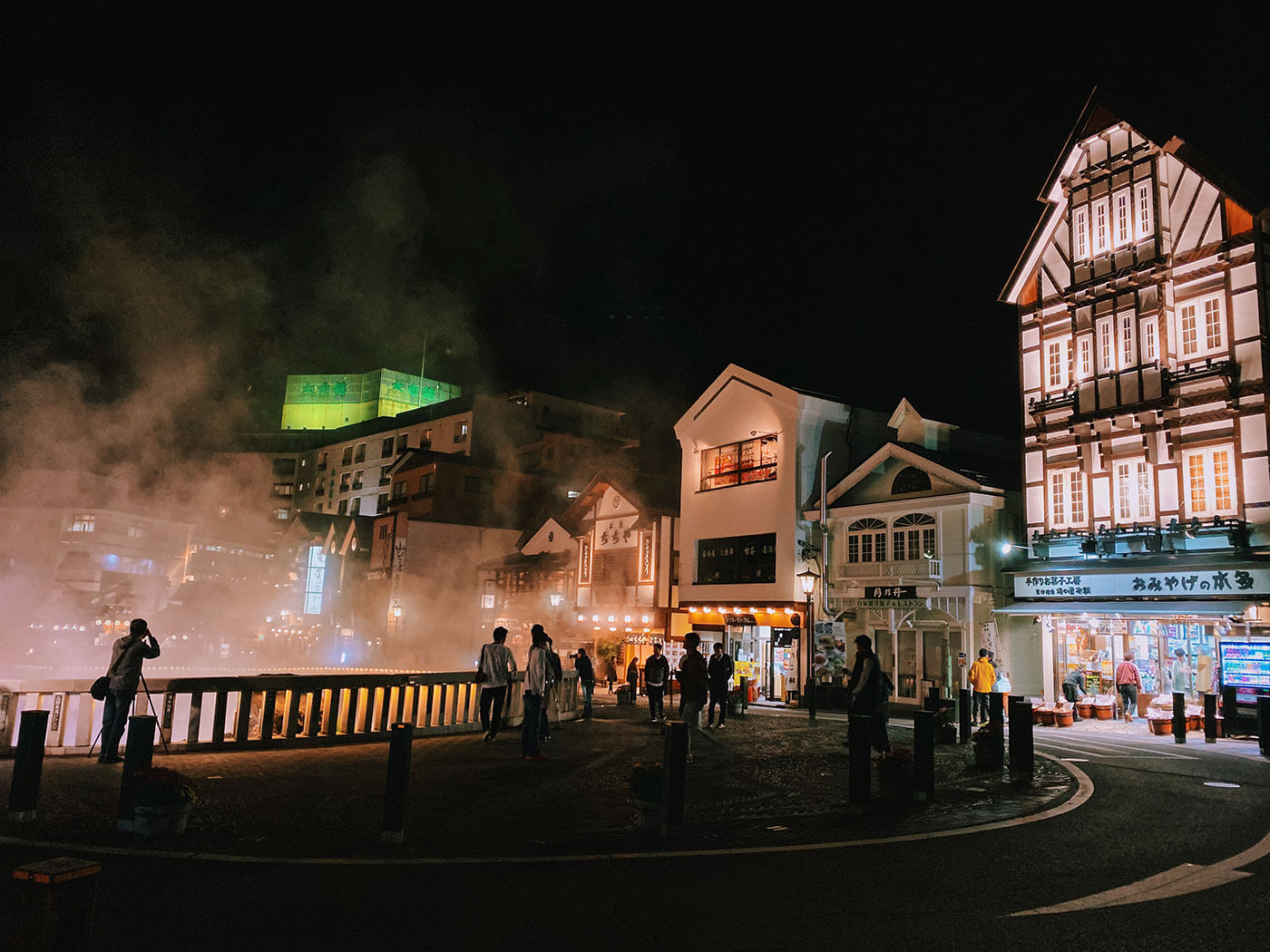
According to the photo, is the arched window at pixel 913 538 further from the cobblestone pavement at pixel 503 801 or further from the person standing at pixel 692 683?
the person standing at pixel 692 683

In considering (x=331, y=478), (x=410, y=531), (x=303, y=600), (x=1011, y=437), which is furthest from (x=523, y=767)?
(x=331, y=478)

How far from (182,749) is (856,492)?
24205mm

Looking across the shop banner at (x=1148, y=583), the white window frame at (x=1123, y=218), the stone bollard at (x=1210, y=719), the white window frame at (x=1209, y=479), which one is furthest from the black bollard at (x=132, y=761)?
the white window frame at (x=1123, y=218)

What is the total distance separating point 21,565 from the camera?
3291 cm

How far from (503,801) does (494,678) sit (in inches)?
177

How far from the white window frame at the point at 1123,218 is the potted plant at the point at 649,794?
23.8 m

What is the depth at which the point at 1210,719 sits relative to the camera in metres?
16.7

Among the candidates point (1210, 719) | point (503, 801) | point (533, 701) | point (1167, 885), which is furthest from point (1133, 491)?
point (503, 801)

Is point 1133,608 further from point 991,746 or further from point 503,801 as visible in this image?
point 503,801

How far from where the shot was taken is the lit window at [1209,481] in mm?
21375

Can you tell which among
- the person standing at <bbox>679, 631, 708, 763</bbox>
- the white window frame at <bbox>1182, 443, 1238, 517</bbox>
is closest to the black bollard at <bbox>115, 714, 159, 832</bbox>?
the person standing at <bbox>679, 631, 708, 763</bbox>

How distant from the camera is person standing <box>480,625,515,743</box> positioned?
13.4 metres

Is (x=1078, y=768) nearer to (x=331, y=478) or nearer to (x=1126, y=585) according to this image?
(x=1126, y=585)

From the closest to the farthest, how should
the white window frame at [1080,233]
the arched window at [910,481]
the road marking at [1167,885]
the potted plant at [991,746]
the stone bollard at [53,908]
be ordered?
1. the stone bollard at [53,908]
2. the road marking at [1167,885]
3. the potted plant at [991,746]
4. the white window frame at [1080,233]
5. the arched window at [910,481]
